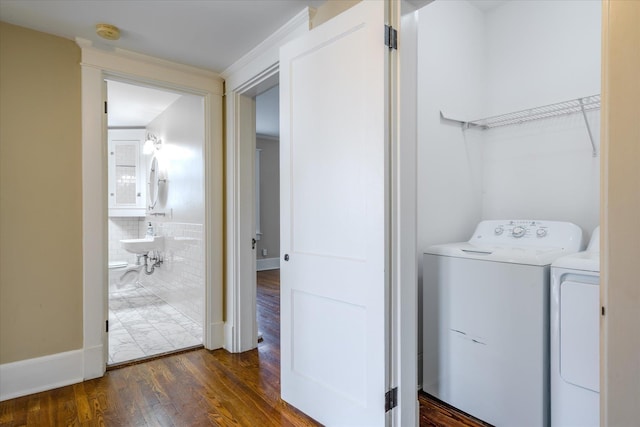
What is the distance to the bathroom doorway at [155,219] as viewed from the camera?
3312 millimetres

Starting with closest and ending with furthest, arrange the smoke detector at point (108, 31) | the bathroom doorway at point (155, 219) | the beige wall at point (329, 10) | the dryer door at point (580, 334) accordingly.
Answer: the dryer door at point (580, 334) → the beige wall at point (329, 10) → the smoke detector at point (108, 31) → the bathroom doorway at point (155, 219)

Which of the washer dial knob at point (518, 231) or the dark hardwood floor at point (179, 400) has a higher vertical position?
the washer dial knob at point (518, 231)

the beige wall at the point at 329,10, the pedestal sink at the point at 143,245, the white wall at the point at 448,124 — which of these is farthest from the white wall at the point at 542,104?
the pedestal sink at the point at 143,245

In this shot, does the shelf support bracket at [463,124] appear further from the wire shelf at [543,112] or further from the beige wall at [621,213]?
the beige wall at [621,213]

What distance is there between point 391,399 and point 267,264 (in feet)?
17.8

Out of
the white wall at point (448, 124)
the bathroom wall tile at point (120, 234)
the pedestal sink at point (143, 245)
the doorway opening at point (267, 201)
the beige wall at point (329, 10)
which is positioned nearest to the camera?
the beige wall at point (329, 10)

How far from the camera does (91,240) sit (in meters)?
2.48

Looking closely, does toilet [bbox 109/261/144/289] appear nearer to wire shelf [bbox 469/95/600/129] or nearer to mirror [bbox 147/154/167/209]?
mirror [bbox 147/154/167/209]

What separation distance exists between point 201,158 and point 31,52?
1368 mm

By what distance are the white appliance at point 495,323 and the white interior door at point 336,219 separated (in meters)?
0.73

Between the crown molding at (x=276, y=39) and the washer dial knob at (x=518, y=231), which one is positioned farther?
the washer dial knob at (x=518, y=231)

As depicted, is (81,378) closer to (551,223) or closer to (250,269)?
(250,269)

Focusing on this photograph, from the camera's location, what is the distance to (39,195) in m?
2.32

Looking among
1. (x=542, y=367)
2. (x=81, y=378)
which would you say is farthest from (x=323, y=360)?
(x=81, y=378)
